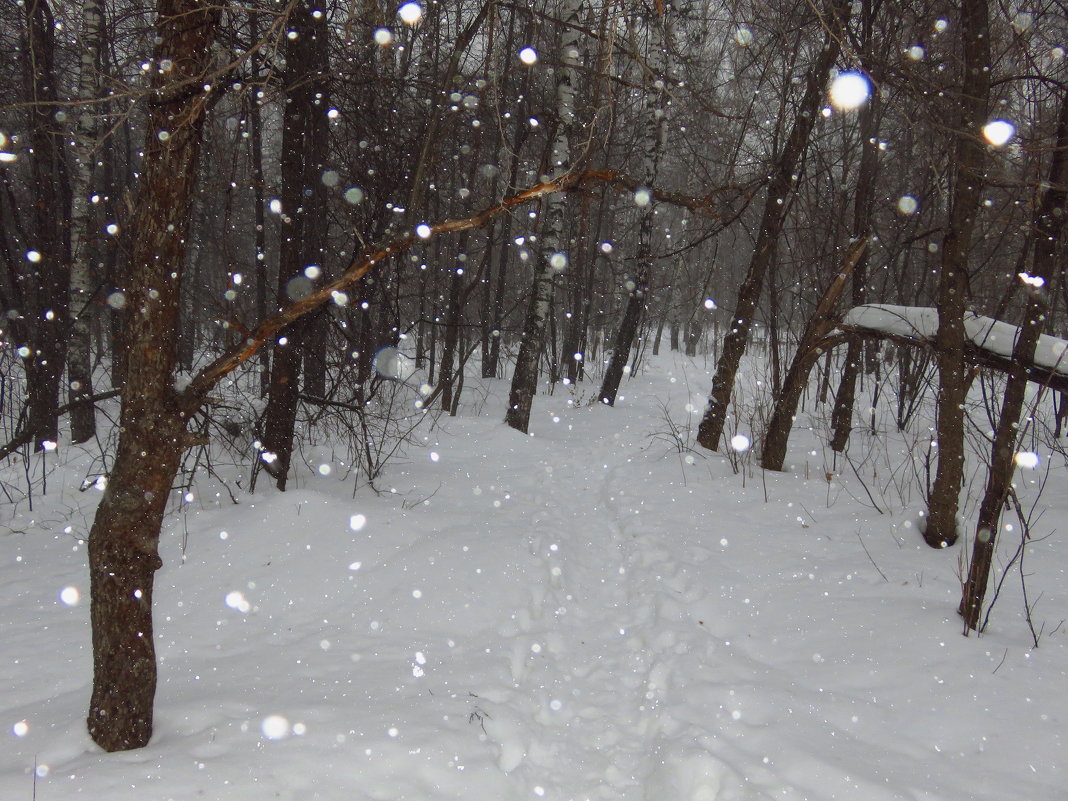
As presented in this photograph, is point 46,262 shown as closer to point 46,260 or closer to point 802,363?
point 46,260

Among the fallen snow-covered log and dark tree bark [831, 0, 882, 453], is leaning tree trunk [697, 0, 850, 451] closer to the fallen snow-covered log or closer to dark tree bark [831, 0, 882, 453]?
dark tree bark [831, 0, 882, 453]

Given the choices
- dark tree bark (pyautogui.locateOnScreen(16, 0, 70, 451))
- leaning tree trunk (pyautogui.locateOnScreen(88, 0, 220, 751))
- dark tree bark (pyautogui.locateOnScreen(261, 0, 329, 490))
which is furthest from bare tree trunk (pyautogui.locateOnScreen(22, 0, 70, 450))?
leaning tree trunk (pyautogui.locateOnScreen(88, 0, 220, 751))

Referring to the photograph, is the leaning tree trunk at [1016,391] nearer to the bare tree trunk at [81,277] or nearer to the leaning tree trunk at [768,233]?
the leaning tree trunk at [768,233]

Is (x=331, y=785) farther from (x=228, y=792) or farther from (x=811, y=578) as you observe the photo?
(x=811, y=578)

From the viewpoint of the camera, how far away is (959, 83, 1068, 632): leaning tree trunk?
10.3 ft

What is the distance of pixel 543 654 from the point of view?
11.1 ft

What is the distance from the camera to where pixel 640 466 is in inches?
296

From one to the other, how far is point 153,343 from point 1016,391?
419 cm

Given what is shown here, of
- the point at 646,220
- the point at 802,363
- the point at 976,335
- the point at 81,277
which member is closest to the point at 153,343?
the point at 976,335

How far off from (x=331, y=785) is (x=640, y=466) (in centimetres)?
577

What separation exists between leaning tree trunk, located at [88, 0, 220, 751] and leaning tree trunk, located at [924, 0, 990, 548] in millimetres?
4013

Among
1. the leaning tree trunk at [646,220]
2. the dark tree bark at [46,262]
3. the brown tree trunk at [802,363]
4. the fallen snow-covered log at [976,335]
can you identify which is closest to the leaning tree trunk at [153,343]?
the fallen snow-covered log at [976,335]

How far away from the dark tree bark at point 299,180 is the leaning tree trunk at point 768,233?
4.77 metres

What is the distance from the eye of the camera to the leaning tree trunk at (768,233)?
254 inches
